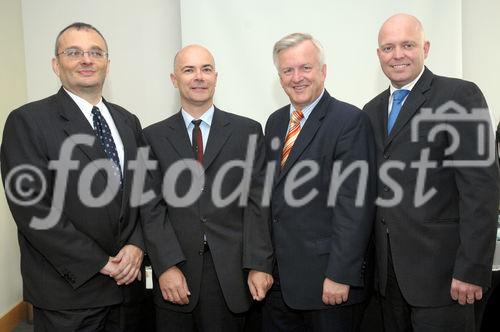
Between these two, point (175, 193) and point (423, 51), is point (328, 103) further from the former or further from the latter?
point (175, 193)

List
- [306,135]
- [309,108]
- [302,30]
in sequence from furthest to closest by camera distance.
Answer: [302,30]
[309,108]
[306,135]

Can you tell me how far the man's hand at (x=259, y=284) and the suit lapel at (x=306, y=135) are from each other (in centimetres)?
41

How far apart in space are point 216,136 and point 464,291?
3.88 ft

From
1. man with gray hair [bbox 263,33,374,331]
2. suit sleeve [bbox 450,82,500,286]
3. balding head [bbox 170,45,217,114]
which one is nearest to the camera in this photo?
suit sleeve [bbox 450,82,500,286]

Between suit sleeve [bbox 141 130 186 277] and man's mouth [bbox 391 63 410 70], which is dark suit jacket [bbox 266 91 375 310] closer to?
man's mouth [bbox 391 63 410 70]

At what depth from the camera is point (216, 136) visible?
6.79ft

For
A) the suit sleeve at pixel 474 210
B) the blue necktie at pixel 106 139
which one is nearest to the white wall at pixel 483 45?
the suit sleeve at pixel 474 210

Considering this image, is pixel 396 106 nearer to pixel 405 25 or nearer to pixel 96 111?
pixel 405 25

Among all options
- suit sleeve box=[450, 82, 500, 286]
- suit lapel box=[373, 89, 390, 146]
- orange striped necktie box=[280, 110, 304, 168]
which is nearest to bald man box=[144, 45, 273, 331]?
orange striped necktie box=[280, 110, 304, 168]

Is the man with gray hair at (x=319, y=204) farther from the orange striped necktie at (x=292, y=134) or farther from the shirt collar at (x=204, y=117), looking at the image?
the shirt collar at (x=204, y=117)

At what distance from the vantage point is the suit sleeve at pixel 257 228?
198 cm

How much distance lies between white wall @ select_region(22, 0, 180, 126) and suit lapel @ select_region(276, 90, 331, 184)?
61.4 inches

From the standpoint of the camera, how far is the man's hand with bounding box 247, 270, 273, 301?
199 cm

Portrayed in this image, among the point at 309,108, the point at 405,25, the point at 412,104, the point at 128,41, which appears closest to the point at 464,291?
the point at 412,104
